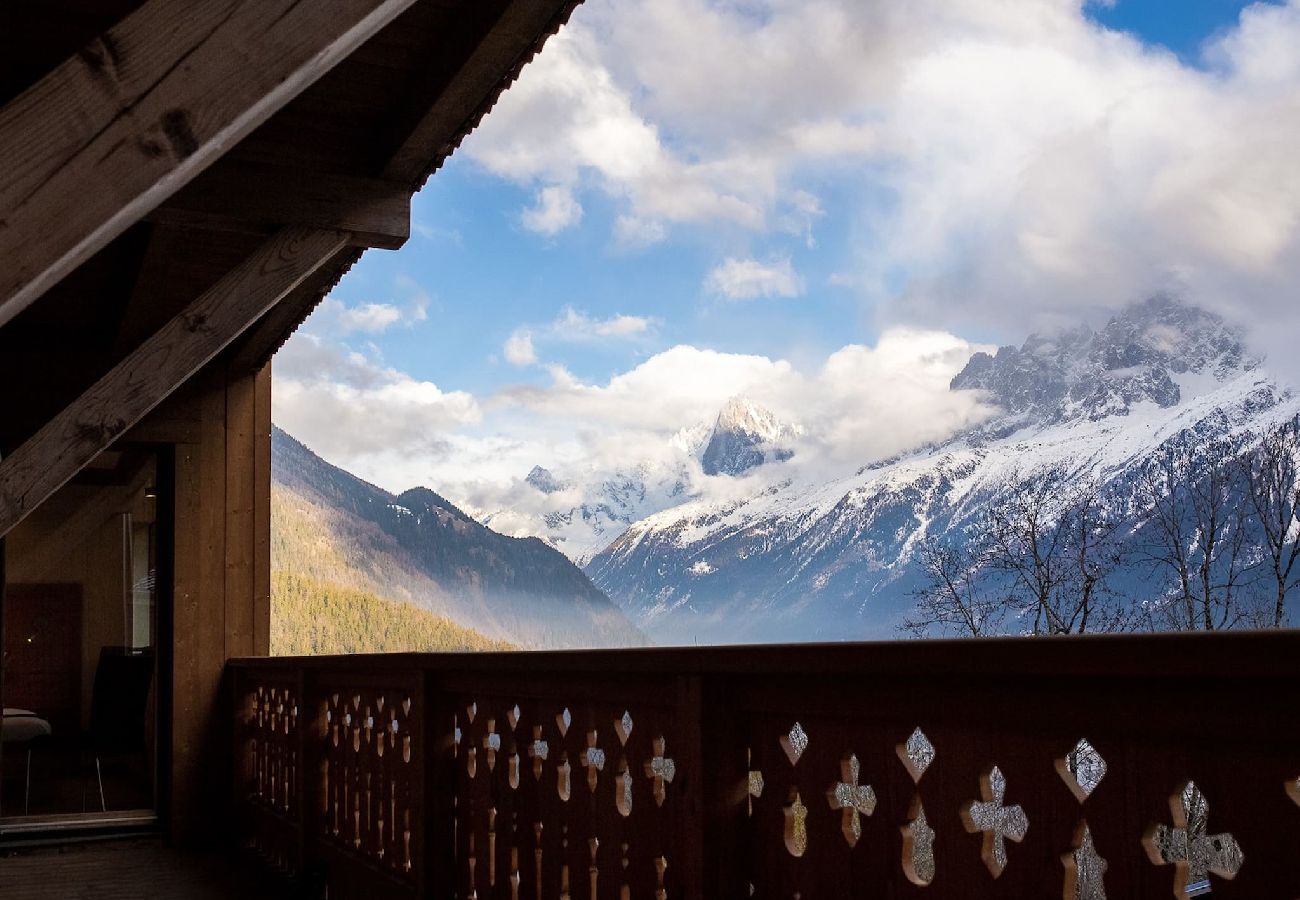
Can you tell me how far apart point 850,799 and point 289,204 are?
3121 millimetres

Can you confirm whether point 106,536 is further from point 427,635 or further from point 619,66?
point 619,66

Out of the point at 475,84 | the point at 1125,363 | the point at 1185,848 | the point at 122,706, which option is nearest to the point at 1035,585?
the point at 122,706

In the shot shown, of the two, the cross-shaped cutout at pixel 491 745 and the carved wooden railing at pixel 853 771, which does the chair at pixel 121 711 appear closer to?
the carved wooden railing at pixel 853 771

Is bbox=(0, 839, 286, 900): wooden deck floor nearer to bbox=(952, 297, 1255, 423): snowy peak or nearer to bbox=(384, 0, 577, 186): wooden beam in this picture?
bbox=(384, 0, 577, 186): wooden beam

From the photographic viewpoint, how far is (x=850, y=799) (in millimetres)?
1663

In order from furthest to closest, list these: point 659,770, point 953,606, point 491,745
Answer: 1. point 953,606
2. point 491,745
3. point 659,770

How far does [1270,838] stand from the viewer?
3.55 feet

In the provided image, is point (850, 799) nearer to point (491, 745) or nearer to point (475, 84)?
point (491, 745)

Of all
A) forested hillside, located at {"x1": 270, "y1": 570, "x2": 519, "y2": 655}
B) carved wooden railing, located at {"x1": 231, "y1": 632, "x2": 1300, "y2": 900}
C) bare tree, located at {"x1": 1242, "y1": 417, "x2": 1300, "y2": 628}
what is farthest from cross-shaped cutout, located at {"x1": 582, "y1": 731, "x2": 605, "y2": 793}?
forested hillside, located at {"x1": 270, "y1": 570, "x2": 519, "y2": 655}

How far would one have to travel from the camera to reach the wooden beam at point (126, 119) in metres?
1.54

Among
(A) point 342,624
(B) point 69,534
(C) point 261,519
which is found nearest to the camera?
(C) point 261,519

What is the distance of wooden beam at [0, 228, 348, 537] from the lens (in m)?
4.02

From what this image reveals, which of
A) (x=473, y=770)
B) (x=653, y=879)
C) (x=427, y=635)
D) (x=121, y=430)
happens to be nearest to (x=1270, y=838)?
(x=653, y=879)

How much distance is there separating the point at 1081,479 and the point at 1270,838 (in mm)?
67825
